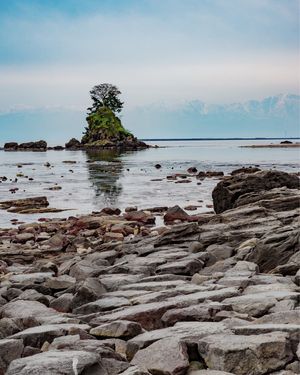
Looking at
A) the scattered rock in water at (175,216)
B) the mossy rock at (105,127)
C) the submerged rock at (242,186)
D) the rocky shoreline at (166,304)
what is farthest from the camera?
the mossy rock at (105,127)

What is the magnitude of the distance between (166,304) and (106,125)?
142264 millimetres

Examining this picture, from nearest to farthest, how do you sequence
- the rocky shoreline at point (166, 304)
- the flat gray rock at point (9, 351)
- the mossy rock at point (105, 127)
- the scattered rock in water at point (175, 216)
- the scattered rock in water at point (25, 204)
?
the rocky shoreline at point (166, 304)
the flat gray rock at point (9, 351)
the scattered rock in water at point (175, 216)
the scattered rock in water at point (25, 204)
the mossy rock at point (105, 127)

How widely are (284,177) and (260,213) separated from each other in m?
8.77

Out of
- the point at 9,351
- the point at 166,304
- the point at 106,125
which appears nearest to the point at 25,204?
the point at 166,304

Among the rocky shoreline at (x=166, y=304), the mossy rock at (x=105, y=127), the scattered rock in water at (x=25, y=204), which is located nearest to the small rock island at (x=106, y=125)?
the mossy rock at (x=105, y=127)

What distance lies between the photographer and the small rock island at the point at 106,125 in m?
150

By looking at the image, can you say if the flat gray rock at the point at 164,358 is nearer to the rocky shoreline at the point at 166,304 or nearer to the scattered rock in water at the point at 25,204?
the rocky shoreline at the point at 166,304

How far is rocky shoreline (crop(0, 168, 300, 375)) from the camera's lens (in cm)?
618

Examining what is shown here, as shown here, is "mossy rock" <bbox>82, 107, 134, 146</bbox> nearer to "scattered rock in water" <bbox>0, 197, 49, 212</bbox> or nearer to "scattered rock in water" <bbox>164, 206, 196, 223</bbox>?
"scattered rock in water" <bbox>0, 197, 49, 212</bbox>

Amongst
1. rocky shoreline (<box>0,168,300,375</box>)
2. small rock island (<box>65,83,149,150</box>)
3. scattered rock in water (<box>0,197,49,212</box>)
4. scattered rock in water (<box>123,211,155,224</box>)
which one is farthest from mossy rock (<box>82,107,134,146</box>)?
rocky shoreline (<box>0,168,300,375</box>)

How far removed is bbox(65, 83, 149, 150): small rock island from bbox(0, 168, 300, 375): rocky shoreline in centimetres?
13355

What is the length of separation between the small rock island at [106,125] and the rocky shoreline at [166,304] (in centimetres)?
13355

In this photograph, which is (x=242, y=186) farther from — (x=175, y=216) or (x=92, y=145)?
(x=92, y=145)

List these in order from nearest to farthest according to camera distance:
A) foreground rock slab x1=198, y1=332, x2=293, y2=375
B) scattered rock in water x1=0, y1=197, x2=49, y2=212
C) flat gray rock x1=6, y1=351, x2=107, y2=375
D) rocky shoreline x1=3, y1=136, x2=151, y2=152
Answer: flat gray rock x1=6, y1=351, x2=107, y2=375 < foreground rock slab x1=198, y1=332, x2=293, y2=375 < scattered rock in water x1=0, y1=197, x2=49, y2=212 < rocky shoreline x1=3, y1=136, x2=151, y2=152
